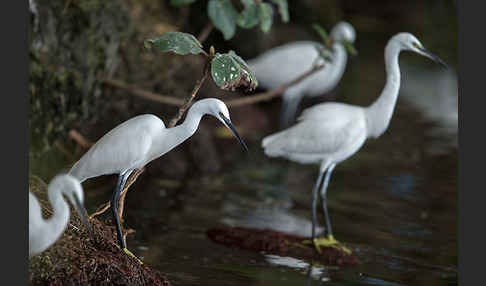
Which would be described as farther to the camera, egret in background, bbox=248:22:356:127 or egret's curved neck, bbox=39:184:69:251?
egret in background, bbox=248:22:356:127

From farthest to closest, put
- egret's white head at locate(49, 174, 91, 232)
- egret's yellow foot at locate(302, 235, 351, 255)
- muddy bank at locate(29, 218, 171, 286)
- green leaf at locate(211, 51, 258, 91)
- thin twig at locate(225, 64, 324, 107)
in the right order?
thin twig at locate(225, 64, 324, 107) < egret's yellow foot at locate(302, 235, 351, 255) < green leaf at locate(211, 51, 258, 91) < muddy bank at locate(29, 218, 171, 286) < egret's white head at locate(49, 174, 91, 232)

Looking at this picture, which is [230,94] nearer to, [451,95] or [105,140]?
[451,95]

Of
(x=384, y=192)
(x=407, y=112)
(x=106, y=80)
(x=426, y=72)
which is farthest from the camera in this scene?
(x=426, y=72)

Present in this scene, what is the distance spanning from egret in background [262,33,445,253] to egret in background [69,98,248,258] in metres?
1.70

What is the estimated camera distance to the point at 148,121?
3355 mm

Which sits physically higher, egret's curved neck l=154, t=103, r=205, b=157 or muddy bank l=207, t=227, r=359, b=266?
egret's curved neck l=154, t=103, r=205, b=157

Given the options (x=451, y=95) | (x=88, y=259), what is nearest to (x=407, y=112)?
(x=451, y=95)

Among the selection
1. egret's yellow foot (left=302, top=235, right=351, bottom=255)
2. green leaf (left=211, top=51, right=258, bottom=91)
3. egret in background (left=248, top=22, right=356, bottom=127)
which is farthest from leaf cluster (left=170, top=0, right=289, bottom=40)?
egret in background (left=248, top=22, right=356, bottom=127)

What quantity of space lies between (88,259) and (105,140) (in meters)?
0.58

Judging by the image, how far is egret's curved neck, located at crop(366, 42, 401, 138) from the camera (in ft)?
15.7

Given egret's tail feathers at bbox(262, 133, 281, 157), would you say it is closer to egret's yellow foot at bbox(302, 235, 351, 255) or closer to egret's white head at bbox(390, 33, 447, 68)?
egret's yellow foot at bbox(302, 235, 351, 255)

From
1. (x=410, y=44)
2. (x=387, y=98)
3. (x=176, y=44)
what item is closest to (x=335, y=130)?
(x=387, y=98)

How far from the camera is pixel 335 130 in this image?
194 inches

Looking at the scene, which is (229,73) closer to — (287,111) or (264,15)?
(264,15)
